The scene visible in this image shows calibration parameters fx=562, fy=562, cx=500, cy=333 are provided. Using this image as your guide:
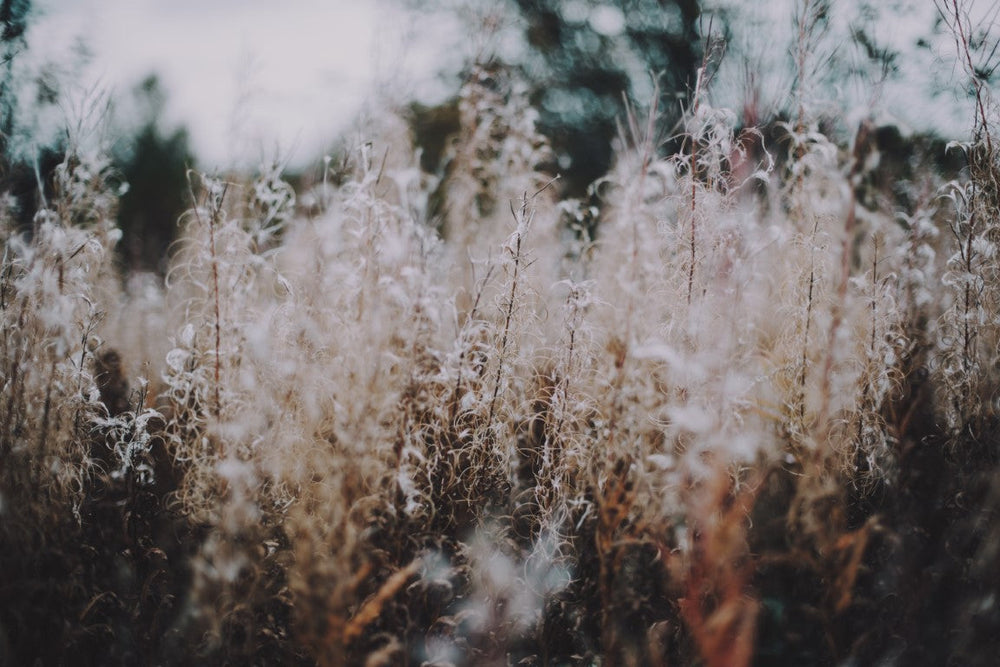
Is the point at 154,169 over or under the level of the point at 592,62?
over

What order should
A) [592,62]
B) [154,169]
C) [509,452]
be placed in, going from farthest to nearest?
→ 1. [154,169]
2. [592,62]
3. [509,452]

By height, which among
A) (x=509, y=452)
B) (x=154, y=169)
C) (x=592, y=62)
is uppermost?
(x=154, y=169)

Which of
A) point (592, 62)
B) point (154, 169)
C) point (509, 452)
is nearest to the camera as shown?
point (509, 452)

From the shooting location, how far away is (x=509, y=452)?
6.16 feet

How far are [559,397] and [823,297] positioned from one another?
3.45 ft

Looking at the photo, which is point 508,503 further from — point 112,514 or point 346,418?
point 112,514

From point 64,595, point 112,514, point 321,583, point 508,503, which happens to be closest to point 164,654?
point 64,595

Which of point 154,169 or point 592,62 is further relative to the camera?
point 154,169

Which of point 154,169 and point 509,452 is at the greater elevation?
point 154,169

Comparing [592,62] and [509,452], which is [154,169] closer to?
[592,62]

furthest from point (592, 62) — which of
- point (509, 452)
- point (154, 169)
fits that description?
point (154, 169)

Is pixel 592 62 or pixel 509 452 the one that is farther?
pixel 592 62

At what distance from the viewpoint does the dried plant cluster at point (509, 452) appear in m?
1.48

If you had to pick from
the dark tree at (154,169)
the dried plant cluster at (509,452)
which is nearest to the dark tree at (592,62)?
the dried plant cluster at (509,452)
